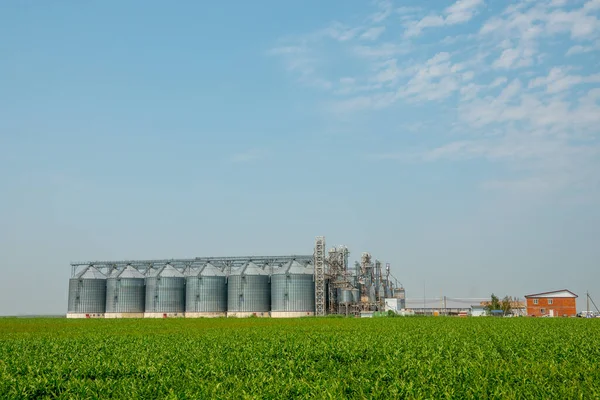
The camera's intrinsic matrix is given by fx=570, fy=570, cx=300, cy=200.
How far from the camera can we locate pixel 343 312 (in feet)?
352

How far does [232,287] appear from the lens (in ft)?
355

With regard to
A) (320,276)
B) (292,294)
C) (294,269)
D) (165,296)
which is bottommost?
(292,294)

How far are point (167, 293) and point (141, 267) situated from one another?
12909 mm

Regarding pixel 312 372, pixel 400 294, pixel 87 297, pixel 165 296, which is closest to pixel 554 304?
pixel 400 294

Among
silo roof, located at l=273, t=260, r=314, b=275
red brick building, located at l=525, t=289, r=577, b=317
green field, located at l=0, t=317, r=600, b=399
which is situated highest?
silo roof, located at l=273, t=260, r=314, b=275

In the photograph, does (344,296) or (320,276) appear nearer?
(320,276)

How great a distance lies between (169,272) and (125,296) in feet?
32.4

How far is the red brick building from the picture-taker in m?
117

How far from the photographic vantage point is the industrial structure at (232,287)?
104 m

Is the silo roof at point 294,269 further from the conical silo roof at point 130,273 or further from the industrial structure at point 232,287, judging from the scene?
the conical silo roof at point 130,273

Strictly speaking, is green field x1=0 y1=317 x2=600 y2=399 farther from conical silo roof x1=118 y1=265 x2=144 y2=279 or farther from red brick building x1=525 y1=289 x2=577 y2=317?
red brick building x1=525 y1=289 x2=577 y2=317

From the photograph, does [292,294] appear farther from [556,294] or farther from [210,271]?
[556,294]

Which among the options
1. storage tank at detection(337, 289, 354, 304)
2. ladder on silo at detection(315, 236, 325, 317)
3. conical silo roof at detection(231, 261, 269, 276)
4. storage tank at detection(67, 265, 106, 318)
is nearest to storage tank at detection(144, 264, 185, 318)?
conical silo roof at detection(231, 261, 269, 276)

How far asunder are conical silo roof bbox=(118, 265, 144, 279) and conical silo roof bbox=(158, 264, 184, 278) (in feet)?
17.6
